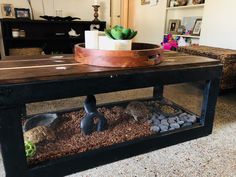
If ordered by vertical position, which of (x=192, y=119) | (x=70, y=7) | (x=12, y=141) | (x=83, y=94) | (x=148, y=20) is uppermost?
(x=70, y=7)

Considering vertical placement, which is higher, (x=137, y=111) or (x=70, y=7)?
(x=70, y=7)

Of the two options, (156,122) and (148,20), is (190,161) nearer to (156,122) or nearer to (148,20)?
(156,122)

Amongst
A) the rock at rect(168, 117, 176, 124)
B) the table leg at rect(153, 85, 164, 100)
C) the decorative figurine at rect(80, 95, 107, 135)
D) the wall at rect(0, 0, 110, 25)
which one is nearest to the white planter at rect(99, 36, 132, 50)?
the decorative figurine at rect(80, 95, 107, 135)

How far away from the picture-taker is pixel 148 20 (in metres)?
3.85

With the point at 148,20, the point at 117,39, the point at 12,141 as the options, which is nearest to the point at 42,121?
the point at 12,141

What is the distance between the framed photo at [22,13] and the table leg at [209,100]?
2.84m

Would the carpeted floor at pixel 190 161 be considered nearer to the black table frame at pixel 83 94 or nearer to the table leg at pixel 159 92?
the black table frame at pixel 83 94

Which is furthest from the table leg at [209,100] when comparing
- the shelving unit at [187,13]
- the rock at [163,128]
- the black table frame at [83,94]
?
the shelving unit at [187,13]

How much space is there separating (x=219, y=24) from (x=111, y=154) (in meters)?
2.17

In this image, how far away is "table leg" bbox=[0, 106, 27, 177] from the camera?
2.73 ft

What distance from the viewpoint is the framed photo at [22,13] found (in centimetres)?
303

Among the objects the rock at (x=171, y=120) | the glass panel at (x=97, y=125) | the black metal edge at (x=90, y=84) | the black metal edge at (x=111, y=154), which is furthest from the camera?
the rock at (x=171, y=120)

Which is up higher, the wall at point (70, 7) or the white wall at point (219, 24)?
the wall at point (70, 7)

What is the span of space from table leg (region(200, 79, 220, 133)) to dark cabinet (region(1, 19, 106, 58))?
2498mm
